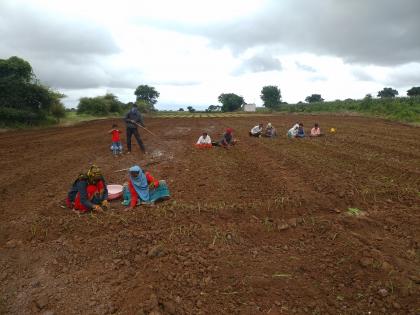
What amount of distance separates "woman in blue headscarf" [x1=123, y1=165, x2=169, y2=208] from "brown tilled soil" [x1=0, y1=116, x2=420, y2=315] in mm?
313

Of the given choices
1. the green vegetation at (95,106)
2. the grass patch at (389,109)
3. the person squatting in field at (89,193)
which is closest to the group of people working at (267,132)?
the person squatting in field at (89,193)

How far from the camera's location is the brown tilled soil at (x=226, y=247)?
4.25 m

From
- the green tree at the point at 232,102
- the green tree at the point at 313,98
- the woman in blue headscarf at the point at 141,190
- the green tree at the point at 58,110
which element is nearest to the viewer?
the woman in blue headscarf at the point at 141,190

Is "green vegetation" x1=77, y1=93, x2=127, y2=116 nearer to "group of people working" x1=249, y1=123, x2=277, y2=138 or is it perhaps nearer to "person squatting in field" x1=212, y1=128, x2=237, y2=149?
"group of people working" x1=249, y1=123, x2=277, y2=138

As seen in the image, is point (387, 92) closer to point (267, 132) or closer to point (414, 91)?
point (414, 91)

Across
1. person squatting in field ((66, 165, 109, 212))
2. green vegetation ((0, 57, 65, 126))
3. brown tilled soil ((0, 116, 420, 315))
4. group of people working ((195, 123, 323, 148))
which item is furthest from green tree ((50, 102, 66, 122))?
person squatting in field ((66, 165, 109, 212))

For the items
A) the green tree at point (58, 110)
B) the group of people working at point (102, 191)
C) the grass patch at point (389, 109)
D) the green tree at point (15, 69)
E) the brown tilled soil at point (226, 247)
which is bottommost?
the brown tilled soil at point (226, 247)

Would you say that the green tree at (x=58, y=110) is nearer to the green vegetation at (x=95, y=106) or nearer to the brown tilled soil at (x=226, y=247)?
the green vegetation at (x=95, y=106)

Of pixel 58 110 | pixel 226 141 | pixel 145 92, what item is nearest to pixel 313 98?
pixel 145 92

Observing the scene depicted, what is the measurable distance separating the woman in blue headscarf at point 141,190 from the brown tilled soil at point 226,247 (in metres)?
0.31

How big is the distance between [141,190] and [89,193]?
1024mm

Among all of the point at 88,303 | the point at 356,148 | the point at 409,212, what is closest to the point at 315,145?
the point at 356,148

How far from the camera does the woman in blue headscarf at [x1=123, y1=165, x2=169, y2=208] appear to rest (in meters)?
7.09

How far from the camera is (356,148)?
13.9m
